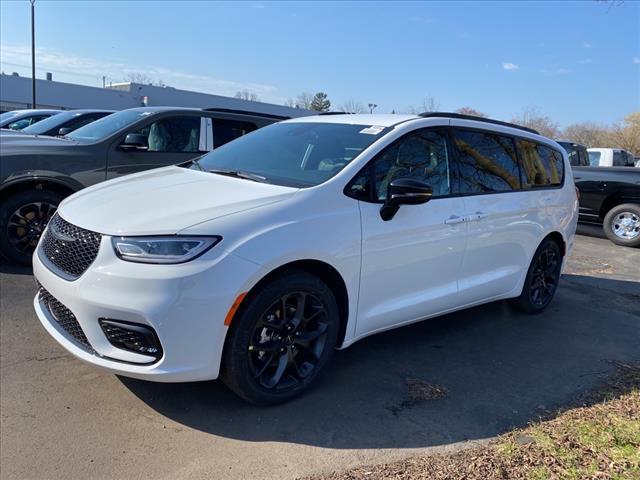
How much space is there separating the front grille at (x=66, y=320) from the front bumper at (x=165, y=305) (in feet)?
0.23

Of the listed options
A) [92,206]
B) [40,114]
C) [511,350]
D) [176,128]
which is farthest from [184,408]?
[40,114]

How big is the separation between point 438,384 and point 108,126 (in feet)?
16.0

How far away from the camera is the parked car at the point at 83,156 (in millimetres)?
5520

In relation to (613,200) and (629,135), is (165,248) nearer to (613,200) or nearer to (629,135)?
(613,200)

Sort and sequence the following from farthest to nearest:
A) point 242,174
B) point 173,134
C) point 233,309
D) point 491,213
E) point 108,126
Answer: point 173,134 → point 108,126 → point 491,213 → point 242,174 → point 233,309

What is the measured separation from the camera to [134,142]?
6004 millimetres

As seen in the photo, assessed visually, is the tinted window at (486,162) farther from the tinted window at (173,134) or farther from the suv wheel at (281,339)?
the tinted window at (173,134)

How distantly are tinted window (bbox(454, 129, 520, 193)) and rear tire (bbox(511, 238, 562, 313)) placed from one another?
0.83 m

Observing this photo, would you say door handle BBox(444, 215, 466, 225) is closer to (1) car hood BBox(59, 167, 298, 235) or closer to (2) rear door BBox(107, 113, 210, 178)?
(1) car hood BBox(59, 167, 298, 235)

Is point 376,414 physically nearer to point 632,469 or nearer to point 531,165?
point 632,469

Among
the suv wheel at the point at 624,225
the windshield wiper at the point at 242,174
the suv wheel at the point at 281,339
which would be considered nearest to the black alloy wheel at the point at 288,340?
the suv wheel at the point at 281,339

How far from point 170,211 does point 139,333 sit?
2.26ft

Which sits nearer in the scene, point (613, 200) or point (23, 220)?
point (23, 220)

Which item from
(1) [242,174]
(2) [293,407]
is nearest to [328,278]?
(2) [293,407]
